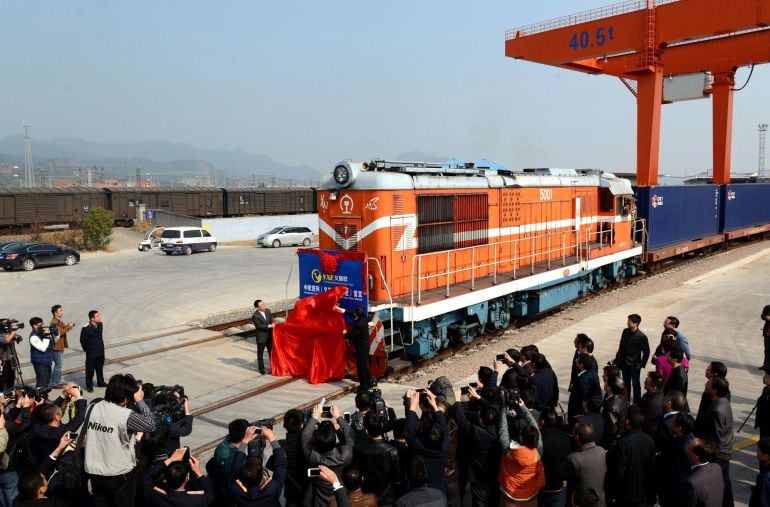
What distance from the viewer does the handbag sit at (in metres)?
4.91

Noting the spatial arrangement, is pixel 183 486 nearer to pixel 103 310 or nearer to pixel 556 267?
pixel 556 267

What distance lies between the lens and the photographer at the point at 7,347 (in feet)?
30.6

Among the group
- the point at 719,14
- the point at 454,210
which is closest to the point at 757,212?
the point at 719,14

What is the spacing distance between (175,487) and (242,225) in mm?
42290

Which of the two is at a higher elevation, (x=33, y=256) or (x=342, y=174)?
(x=342, y=174)

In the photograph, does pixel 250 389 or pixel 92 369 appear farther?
pixel 250 389

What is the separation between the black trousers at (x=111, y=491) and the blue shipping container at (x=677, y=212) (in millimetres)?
21008

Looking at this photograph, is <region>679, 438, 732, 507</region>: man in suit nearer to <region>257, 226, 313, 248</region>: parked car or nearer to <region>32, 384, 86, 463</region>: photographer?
<region>32, 384, 86, 463</region>: photographer

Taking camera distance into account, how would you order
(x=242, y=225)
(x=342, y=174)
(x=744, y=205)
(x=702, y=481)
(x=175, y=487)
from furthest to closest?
(x=242, y=225) < (x=744, y=205) < (x=342, y=174) < (x=702, y=481) < (x=175, y=487)

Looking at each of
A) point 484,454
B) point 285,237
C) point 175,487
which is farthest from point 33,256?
point 484,454

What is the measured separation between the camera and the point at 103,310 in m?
17.7

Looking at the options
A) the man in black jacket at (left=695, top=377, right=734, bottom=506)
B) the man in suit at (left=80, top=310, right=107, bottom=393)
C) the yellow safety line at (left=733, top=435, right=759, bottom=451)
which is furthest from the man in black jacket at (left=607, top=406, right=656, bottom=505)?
the man in suit at (left=80, top=310, right=107, bottom=393)

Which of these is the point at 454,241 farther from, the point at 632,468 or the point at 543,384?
the point at 632,468

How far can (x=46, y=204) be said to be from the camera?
39531 mm
